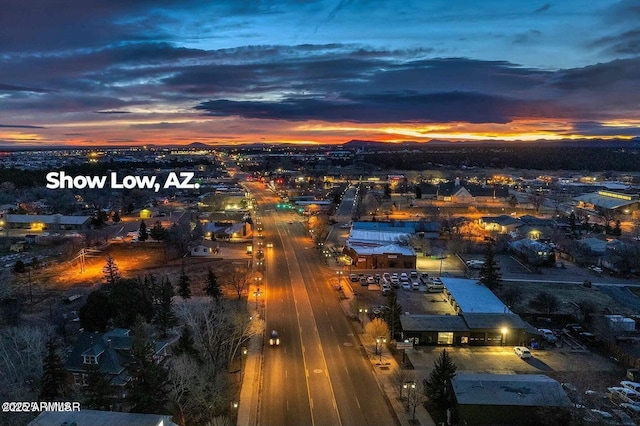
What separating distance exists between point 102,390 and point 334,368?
11.9 m

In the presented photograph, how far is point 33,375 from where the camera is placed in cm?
2248

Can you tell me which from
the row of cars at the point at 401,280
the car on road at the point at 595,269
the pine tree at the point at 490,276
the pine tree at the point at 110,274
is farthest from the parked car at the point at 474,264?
the pine tree at the point at 110,274

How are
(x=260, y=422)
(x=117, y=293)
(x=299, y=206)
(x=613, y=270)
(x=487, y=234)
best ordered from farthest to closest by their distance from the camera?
1. (x=299, y=206)
2. (x=487, y=234)
3. (x=613, y=270)
4. (x=117, y=293)
5. (x=260, y=422)

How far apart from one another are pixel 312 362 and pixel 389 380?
4.46 meters

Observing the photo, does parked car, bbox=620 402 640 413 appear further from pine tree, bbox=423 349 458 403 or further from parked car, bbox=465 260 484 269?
parked car, bbox=465 260 484 269

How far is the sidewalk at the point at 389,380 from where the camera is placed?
2100 cm

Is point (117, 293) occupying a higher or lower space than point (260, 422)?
higher

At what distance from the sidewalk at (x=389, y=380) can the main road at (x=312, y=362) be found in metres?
0.37

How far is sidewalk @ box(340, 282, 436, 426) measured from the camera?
68.9ft

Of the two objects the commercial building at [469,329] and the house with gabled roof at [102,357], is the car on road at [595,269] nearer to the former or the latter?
the commercial building at [469,329]

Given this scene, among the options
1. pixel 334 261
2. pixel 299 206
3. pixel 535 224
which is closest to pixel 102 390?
pixel 334 261

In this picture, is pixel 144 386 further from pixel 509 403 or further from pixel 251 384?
pixel 509 403

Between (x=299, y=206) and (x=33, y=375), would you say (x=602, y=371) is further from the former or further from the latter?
(x=299, y=206)

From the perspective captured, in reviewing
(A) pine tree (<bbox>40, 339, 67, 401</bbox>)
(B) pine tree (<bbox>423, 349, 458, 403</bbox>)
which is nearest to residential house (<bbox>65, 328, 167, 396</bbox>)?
(A) pine tree (<bbox>40, 339, 67, 401</bbox>)
